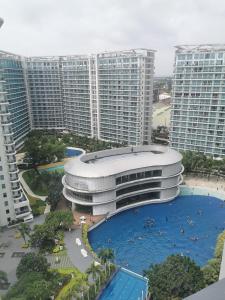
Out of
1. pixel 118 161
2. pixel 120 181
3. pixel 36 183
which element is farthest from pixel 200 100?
pixel 36 183

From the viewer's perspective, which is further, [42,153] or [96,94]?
[96,94]

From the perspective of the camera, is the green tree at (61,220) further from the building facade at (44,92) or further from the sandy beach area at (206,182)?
the building facade at (44,92)

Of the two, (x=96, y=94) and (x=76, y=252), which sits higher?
(x=96, y=94)

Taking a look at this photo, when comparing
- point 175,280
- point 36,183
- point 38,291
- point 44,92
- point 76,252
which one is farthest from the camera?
point 44,92

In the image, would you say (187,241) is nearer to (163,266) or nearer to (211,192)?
(163,266)

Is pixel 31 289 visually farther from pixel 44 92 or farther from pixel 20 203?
pixel 44 92

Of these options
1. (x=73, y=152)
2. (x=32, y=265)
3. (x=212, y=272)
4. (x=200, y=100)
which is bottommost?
(x=73, y=152)

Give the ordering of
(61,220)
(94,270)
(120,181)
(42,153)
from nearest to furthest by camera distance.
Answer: (94,270) → (61,220) → (120,181) → (42,153)
